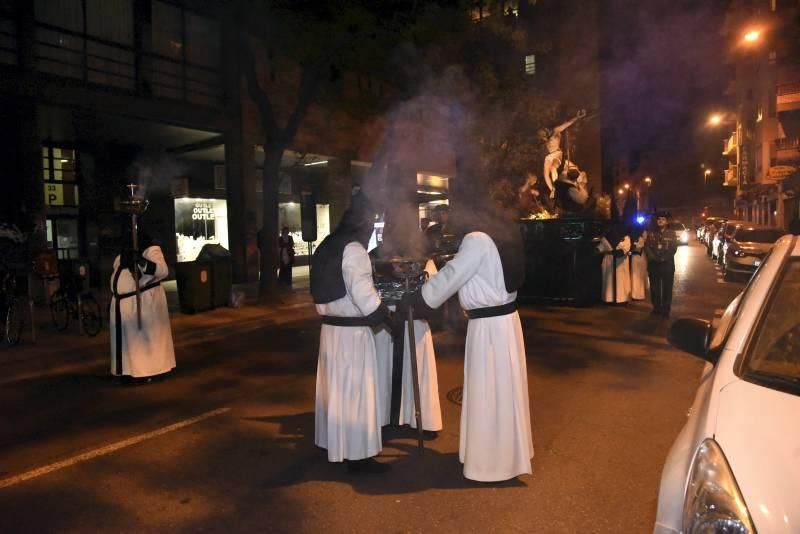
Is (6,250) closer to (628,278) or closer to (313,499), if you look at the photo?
(313,499)

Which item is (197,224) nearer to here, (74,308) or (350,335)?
(74,308)

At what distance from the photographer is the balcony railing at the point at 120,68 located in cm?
1400

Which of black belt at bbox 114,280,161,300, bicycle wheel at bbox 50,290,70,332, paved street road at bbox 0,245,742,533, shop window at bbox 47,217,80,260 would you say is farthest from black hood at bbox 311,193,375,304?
shop window at bbox 47,217,80,260

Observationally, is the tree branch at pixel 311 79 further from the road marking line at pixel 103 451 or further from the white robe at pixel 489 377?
the white robe at pixel 489 377

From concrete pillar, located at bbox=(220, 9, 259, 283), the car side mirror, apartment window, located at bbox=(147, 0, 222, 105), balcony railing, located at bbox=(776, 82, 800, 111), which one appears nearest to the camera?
the car side mirror

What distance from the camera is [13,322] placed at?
9.04 m

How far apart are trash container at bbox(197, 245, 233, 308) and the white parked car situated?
10.9m

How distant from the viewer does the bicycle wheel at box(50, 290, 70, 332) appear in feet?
33.3

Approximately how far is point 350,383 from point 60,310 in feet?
26.1

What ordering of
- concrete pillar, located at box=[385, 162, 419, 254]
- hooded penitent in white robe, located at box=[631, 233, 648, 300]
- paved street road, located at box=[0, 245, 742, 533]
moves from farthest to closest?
hooded penitent in white robe, located at box=[631, 233, 648, 300]
concrete pillar, located at box=[385, 162, 419, 254]
paved street road, located at box=[0, 245, 742, 533]

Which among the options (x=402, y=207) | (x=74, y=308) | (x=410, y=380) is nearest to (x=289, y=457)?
(x=410, y=380)

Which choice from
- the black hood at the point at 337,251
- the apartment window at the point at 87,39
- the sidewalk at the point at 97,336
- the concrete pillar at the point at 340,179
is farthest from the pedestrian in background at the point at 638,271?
the apartment window at the point at 87,39

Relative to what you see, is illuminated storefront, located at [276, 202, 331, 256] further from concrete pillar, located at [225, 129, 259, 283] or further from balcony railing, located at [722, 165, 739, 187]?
balcony railing, located at [722, 165, 739, 187]

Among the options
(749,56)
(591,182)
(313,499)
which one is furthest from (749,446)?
(749,56)
